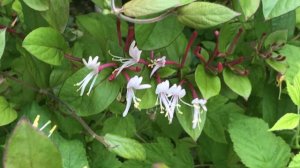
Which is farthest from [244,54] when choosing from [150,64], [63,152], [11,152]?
[11,152]

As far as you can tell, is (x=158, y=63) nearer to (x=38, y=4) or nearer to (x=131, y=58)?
(x=131, y=58)

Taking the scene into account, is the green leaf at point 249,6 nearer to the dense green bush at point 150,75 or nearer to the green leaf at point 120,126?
the dense green bush at point 150,75

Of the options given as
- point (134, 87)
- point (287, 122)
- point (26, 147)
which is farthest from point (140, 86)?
point (26, 147)

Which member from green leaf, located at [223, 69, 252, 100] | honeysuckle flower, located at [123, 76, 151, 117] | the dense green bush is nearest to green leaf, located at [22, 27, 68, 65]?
the dense green bush

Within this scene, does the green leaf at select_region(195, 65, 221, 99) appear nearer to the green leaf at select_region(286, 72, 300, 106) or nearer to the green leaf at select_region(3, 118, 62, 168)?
the green leaf at select_region(286, 72, 300, 106)

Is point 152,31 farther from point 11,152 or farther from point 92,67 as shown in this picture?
point 11,152

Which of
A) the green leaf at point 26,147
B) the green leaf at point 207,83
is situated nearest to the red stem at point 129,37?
the green leaf at point 207,83
